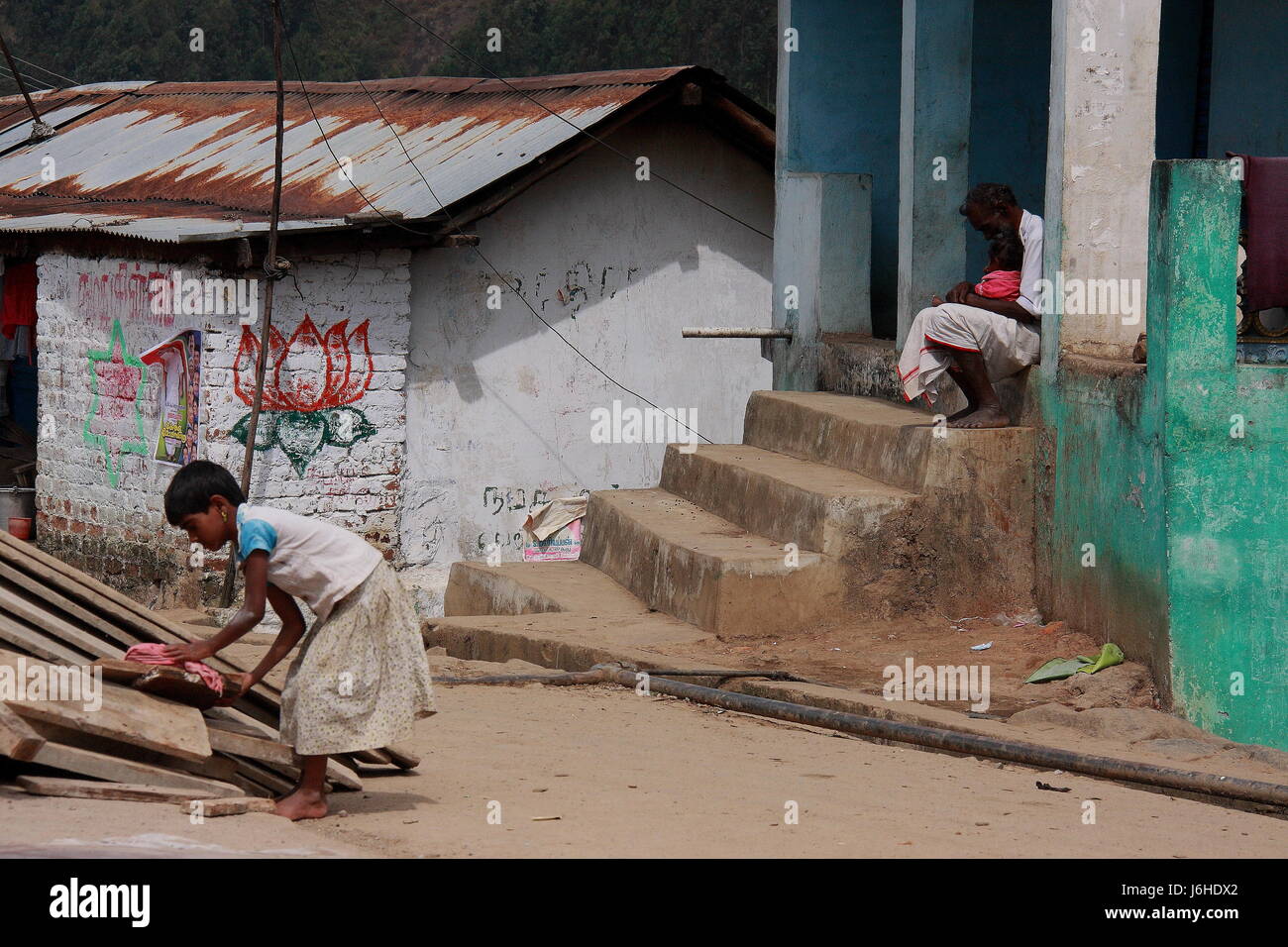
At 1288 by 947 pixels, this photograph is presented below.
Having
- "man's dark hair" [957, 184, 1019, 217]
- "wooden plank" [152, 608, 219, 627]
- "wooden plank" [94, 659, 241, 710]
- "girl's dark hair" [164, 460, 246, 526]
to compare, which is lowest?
"wooden plank" [152, 608, 219, 627]

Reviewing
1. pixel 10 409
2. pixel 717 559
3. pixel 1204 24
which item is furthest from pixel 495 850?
pixel 10 409

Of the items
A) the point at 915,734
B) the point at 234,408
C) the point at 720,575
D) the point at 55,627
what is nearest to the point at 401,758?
the point at 55,627

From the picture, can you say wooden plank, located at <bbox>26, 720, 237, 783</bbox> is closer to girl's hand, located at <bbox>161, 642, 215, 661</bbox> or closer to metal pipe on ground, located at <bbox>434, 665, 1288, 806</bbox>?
girl's hand, located at <bbox>161, 642, 215, 661</bbox>

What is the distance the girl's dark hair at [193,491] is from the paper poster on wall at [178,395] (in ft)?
24.1

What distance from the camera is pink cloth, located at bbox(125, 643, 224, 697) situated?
460 centimetres

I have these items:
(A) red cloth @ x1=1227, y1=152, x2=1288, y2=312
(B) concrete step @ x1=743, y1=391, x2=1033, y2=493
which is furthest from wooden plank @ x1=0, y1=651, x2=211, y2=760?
(A) red cloth @ x1=1227, y1=152, x2=1288, y2=312

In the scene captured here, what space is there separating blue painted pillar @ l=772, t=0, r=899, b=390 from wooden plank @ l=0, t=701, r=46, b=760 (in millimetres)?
7257

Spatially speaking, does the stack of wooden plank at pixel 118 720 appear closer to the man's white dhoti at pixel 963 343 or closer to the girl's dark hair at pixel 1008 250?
the man's white dhoti at pixel 963 343

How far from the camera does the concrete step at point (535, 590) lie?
863cm

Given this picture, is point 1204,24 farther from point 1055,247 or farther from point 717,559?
point 717,559

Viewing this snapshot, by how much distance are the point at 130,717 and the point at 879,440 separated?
4884 mm

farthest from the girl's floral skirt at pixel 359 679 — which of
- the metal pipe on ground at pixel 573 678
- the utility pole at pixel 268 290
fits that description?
the utility pole at pixel 268 290

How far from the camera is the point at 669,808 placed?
490cm

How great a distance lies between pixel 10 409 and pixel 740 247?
320 inches
